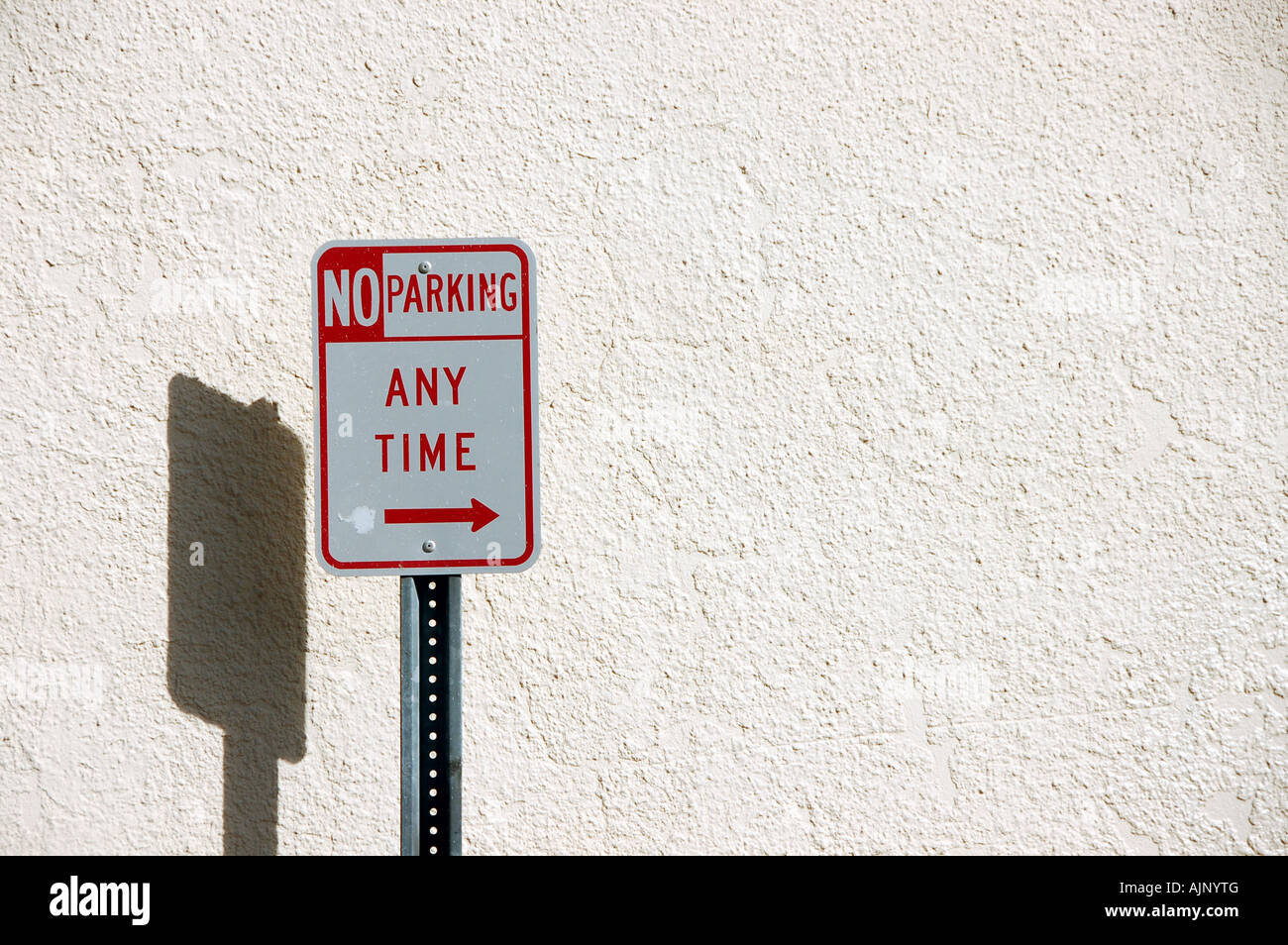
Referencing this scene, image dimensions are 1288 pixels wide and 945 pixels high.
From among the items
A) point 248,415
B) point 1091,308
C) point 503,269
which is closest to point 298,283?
point 248,415

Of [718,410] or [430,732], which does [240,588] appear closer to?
[430,732]

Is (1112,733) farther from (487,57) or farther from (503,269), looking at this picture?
(487,57)

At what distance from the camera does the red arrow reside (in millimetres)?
1437

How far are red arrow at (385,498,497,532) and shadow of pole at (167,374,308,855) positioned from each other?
2.19ft

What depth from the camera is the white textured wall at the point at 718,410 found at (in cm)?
198

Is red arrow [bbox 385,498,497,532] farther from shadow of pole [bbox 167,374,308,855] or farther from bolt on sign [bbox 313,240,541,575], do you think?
shadow of pole [bbox 167,374,308,855]

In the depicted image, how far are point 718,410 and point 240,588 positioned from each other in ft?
3.51

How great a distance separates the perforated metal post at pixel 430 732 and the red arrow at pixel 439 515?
0.28 ft

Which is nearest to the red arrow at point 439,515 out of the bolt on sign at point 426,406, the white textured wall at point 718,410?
the bolt on sign at point 426,406

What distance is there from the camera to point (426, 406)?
1448 mm

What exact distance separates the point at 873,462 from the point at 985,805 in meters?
0.77

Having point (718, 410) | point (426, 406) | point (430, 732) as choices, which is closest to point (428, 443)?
point (426, 406)

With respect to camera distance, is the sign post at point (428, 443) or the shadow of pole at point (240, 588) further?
the shadow of pole at point (240, 588)

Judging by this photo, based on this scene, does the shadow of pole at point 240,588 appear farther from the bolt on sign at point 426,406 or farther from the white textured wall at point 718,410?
the bolt on sign at point 426,406
